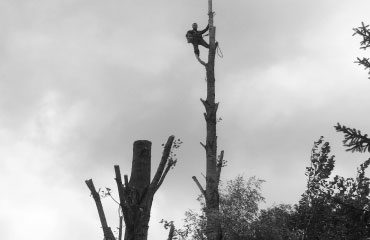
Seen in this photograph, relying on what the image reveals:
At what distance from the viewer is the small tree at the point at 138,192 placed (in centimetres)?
496

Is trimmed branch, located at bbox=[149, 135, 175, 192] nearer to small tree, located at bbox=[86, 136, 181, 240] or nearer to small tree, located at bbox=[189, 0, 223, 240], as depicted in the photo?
small tree, located at bbox=[86, 136, 181, 240]

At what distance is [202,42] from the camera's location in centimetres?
1529

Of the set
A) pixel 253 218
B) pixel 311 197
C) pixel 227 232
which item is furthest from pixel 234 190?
pixel 311 197

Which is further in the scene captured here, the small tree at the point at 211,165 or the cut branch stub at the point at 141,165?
the small tree at the point at 211,165

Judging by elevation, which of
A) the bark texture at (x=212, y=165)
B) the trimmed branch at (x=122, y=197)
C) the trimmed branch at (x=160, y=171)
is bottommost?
the trimmed branch at (x=122, y=197)

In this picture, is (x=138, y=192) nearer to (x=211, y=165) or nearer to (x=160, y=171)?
(x=160, y=171)

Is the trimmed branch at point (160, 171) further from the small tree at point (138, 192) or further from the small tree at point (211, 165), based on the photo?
the small tree at point (211, 165)

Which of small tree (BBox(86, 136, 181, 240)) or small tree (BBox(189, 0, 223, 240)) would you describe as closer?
small tree (BBox(86, 136, 181, 240))

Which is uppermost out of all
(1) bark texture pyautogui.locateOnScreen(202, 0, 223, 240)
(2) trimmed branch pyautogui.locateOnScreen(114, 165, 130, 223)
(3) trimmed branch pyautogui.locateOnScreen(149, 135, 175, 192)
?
(1) bark texture pyautogui.locateOnScreen(202, 0, 223, 240)

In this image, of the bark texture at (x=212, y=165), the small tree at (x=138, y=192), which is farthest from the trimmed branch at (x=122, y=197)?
the bark texture at (x=212, y=165)

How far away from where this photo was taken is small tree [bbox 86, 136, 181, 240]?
16.3ft

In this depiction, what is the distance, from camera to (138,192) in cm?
504

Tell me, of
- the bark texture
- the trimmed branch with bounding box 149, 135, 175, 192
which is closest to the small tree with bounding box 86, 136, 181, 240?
the trimmed branch with bounding box 149, 135, 175, 192

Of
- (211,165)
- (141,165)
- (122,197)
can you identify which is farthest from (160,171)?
(211,165)
